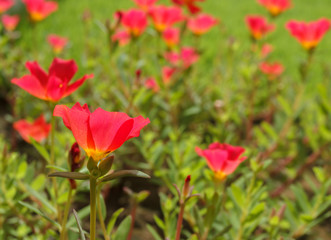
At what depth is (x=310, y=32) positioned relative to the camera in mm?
1289

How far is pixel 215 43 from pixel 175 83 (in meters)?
1.65

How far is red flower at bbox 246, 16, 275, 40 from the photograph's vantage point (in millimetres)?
1729

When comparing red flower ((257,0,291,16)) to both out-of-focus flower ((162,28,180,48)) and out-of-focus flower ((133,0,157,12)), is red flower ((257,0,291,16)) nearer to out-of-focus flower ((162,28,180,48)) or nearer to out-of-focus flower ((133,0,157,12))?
out-of-focus flower ((162,28,180,48))

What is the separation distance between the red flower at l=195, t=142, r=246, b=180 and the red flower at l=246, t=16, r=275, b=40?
1.09 metres

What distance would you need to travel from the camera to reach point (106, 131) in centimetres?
54

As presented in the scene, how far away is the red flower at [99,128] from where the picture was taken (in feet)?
1.72

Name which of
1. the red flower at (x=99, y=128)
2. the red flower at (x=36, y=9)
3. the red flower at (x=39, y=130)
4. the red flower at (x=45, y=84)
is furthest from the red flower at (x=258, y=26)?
the red flower at (x=99, y=128)

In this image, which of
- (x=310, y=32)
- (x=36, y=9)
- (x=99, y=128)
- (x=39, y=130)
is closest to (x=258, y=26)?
(x=310, y=32)

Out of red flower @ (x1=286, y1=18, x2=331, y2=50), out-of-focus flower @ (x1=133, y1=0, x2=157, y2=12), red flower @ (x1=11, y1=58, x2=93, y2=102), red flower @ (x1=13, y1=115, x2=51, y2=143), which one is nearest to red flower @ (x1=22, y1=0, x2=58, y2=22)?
out-of-focus flower @ (x1=133, y1=0, x2=157, y2=12)

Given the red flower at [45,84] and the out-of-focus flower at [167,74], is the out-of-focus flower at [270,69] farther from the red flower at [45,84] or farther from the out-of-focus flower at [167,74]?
the red flower at [45,84]

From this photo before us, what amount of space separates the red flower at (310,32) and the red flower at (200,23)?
39 centimetres

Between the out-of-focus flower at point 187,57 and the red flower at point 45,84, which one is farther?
the out-of-focus flower at point 187,57

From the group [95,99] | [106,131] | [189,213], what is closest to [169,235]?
[189,213]

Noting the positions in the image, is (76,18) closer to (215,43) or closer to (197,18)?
(215,43)
